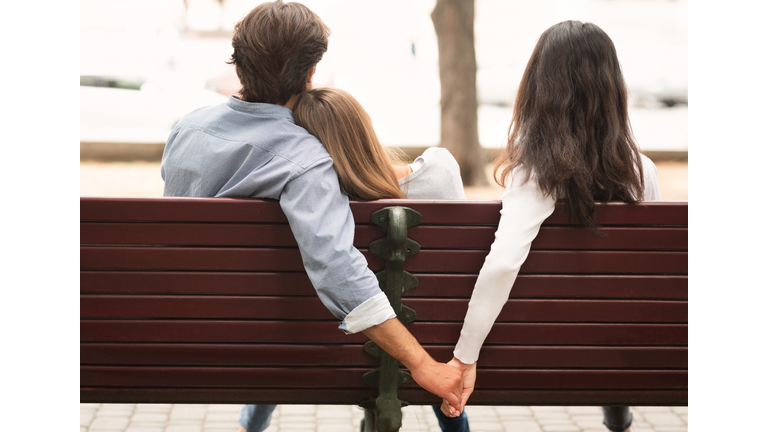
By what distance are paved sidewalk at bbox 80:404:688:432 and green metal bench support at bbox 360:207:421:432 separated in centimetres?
136

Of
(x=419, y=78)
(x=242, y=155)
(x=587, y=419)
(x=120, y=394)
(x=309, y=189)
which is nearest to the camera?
(x=309, y=189)

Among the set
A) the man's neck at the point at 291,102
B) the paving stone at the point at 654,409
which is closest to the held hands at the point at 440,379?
the man's neck at the point at 291,102

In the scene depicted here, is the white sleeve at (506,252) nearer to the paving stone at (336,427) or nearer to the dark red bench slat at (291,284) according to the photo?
the dark red bench slat at (291,284)

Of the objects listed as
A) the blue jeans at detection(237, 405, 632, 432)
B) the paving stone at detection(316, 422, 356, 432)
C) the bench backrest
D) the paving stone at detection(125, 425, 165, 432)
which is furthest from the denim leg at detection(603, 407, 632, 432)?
the paving stone at detection(125, 425, 165, 432)

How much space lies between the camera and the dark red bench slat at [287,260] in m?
2.04

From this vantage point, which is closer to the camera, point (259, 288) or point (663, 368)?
point (259, 288)

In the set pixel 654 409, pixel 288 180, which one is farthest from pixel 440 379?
pixel 654 409

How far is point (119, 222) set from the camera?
2029mm

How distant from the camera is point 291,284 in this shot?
207 centimetres

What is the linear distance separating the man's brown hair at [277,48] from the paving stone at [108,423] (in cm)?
215

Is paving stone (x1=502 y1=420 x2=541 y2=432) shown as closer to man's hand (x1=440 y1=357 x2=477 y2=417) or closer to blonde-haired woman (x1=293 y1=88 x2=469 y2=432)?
man's hand (x1=440 y1=357 x2=477 y2=417)

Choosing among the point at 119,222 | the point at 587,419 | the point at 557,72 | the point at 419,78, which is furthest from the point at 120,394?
the point at 419,78

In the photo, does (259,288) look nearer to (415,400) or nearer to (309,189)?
(309,189)

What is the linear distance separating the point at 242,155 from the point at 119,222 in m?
0.42
